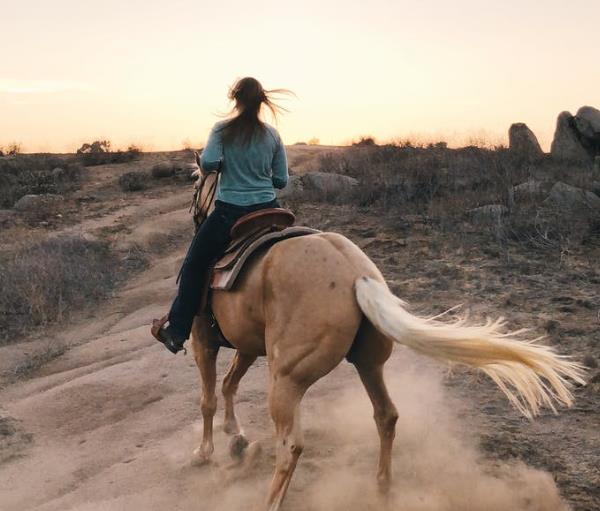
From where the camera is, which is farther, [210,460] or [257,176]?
[210,460]

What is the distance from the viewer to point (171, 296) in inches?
410

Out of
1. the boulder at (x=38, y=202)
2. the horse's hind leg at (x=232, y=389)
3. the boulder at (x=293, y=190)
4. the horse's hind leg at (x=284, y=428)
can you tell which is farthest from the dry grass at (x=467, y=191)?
the boulder at (x=38, y=202)

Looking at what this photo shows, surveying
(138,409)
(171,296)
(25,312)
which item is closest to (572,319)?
(138,409)

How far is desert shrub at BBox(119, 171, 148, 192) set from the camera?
19.5 metres

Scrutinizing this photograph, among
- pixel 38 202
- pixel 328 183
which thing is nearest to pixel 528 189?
pixel 328 183

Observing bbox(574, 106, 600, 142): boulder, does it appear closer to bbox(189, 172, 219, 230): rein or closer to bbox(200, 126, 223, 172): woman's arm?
bbox(189, 172, 219, 230): rein

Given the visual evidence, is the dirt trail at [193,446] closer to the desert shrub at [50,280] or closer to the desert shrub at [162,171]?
the desert shrub at [50,280]

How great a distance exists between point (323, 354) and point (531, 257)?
6602 mm

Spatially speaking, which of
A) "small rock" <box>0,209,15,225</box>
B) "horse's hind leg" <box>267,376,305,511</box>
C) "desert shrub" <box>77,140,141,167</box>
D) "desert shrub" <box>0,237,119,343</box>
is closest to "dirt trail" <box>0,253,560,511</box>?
"horse's hind leg" <box>267,376,305,511</box>

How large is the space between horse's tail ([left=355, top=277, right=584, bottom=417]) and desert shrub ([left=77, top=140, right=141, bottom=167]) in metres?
21.8

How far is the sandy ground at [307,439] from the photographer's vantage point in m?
4.28

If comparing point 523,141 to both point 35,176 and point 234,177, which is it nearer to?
point 35,176

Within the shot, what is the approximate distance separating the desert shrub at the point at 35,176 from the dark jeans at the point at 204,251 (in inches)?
625

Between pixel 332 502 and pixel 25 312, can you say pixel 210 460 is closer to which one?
pixel 332 502
